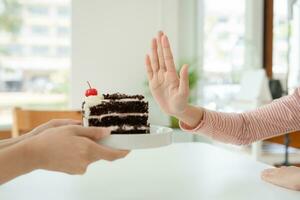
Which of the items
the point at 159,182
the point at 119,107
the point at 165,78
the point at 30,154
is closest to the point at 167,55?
the point at 165,78

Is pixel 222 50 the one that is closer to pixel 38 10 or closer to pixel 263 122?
pixel 38 10

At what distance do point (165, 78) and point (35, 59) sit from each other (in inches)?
122

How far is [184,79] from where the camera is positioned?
101 centimetres

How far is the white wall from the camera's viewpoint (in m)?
3.93

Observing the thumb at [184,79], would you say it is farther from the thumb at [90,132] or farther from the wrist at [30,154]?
the wrist at [30,154]

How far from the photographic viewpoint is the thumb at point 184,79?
3.28 feet

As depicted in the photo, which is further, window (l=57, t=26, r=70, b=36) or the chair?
window (l=57, t=26, r=70, b=36)

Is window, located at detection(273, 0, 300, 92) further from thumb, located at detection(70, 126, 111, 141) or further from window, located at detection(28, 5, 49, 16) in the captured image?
thumb, located at detection(70, 126, 111, 141)

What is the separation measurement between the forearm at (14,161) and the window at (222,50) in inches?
137

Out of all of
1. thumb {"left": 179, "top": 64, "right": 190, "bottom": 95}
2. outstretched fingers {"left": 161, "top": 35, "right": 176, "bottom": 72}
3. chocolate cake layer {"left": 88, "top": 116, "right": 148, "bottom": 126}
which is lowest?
chocolate cake layer {"left": 88, "top": 116, "right": 148, "bottom": 126}

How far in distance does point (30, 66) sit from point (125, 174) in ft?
10.2

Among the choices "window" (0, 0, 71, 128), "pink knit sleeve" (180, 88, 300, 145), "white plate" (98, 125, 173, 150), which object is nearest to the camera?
"white plate" (98, 125, 173, 150)

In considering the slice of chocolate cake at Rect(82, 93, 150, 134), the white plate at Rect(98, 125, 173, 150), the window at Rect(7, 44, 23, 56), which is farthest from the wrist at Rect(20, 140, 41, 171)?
the window at Rect(7, 44, 23, 56)

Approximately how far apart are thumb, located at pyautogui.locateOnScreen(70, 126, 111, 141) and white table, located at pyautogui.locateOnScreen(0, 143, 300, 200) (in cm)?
16
